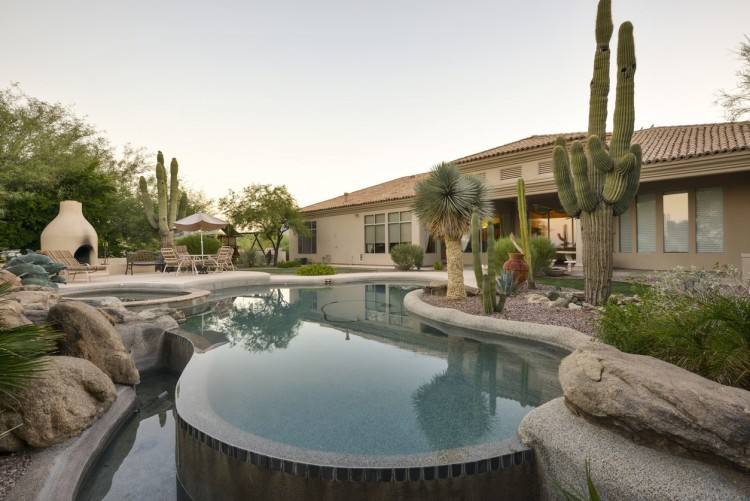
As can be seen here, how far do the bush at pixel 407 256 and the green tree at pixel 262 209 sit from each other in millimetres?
8025

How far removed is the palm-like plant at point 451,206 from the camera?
9539mm

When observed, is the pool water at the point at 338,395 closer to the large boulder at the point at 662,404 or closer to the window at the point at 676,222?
the large boulder at the point at 662,404

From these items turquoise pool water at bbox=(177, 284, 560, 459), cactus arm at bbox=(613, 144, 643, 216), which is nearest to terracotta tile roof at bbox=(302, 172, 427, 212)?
cactus arm at bbox=(613, 144, 643, 216)

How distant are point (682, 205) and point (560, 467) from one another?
14.9 m

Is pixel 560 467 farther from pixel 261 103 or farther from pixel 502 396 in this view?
pixel 261 103

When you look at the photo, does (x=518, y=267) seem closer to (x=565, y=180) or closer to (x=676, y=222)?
(x=565, y=180)

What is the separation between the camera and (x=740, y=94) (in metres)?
12.5

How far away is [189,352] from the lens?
240 inches

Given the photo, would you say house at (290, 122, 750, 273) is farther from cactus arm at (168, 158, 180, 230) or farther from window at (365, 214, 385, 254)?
cactus arm at (168, 158, 180, 230)

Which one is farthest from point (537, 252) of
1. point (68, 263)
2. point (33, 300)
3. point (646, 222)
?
point (68, 263)

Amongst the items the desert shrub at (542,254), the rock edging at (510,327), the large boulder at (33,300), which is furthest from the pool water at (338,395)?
the desert shrub at (542,254)

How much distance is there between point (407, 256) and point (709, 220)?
11.2m

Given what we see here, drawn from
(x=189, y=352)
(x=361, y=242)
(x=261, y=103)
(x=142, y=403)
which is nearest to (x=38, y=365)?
(x=142, y=403)

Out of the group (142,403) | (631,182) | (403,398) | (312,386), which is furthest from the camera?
(631,182)
